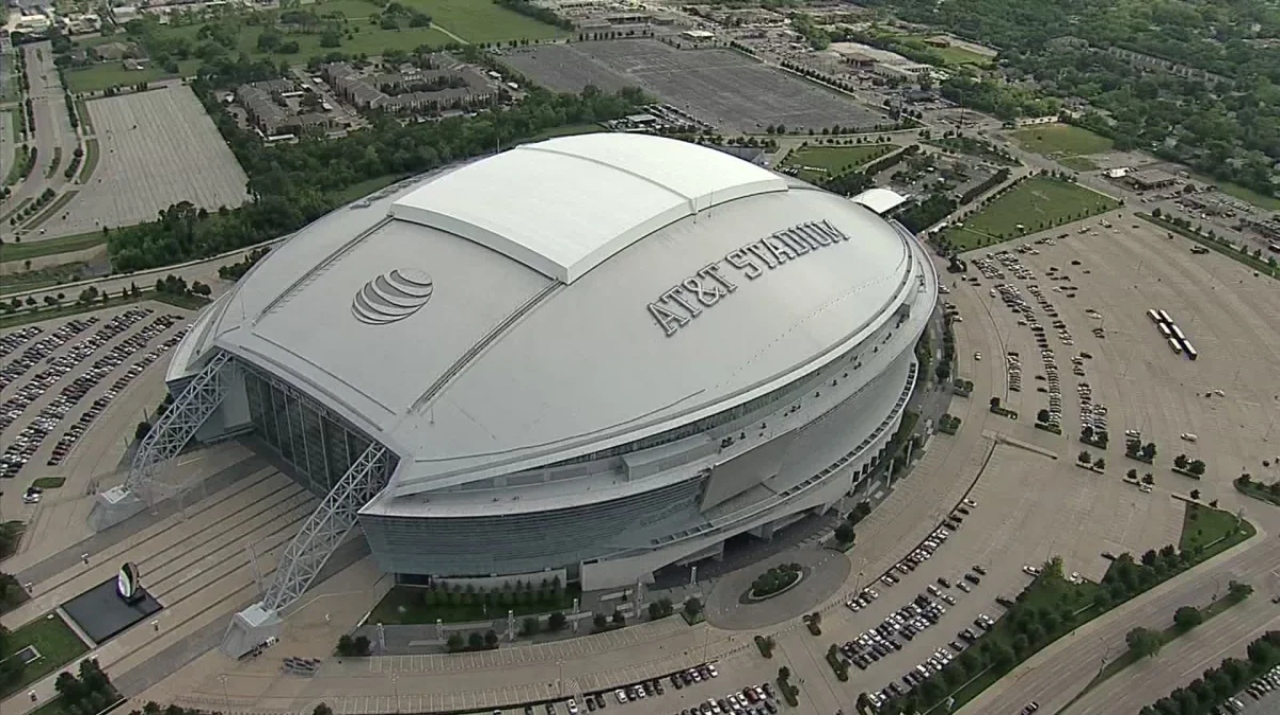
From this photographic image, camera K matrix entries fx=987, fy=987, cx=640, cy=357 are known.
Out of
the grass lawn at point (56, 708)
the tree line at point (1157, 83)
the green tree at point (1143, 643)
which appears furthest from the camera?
the tree line at point (1157, 83)

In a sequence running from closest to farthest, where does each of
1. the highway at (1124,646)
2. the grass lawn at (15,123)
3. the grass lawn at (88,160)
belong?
the highway at (1124,646), the grass lawn at (88,160), the grass lawn at (15,123)

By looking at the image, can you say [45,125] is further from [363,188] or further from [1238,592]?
[1238,592]

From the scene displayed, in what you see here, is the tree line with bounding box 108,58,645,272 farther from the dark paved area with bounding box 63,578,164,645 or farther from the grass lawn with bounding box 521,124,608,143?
the dark paved area with bounding box 63,578,164,645

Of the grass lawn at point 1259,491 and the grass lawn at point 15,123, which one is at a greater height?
the grass lawn at point 1259,491

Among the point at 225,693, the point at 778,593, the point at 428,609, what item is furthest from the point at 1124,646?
the point at 225,693

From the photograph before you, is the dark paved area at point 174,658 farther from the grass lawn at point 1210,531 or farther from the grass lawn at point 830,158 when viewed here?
the grass lawn at point 830,158

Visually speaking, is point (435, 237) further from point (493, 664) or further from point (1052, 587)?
point (1052, 587)

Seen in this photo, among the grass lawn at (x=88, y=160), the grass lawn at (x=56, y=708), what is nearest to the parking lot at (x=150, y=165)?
the grass lawn at (x=88, y=160)
